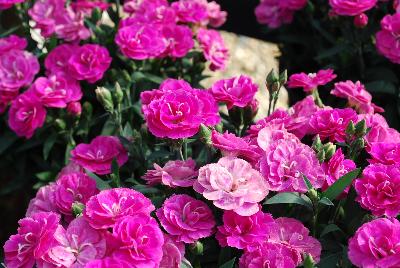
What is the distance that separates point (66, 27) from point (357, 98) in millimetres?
1228

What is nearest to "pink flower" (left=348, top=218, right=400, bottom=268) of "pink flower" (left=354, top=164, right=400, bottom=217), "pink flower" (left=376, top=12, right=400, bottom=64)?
"pink flower" (left=354, top=164, right=400, bottom=217)

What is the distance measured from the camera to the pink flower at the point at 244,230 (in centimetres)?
147

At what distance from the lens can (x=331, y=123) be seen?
1.78 meters

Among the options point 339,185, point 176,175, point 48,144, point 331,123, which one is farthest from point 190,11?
point 339,185

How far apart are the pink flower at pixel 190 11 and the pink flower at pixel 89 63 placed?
42cm

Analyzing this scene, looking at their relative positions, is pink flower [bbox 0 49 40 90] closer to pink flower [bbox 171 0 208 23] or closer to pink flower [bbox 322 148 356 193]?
pink flower [bbox 171 0 208 23]

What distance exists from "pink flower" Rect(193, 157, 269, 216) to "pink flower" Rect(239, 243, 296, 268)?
97 millimetres

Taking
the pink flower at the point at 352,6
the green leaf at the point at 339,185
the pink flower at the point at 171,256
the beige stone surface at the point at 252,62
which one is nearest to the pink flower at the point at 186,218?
the pink flower at the point at 171,256

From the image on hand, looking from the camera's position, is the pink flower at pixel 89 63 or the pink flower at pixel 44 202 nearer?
the pink flower at pixel 44 202

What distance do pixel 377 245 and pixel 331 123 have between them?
47 centimetres

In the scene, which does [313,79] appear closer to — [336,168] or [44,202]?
[336,168]

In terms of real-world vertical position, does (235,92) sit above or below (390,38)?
above

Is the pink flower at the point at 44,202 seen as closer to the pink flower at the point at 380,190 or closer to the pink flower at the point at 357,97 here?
the pink flower at the point at 380,190

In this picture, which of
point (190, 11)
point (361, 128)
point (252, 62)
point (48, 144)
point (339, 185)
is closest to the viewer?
point (339, 185)
